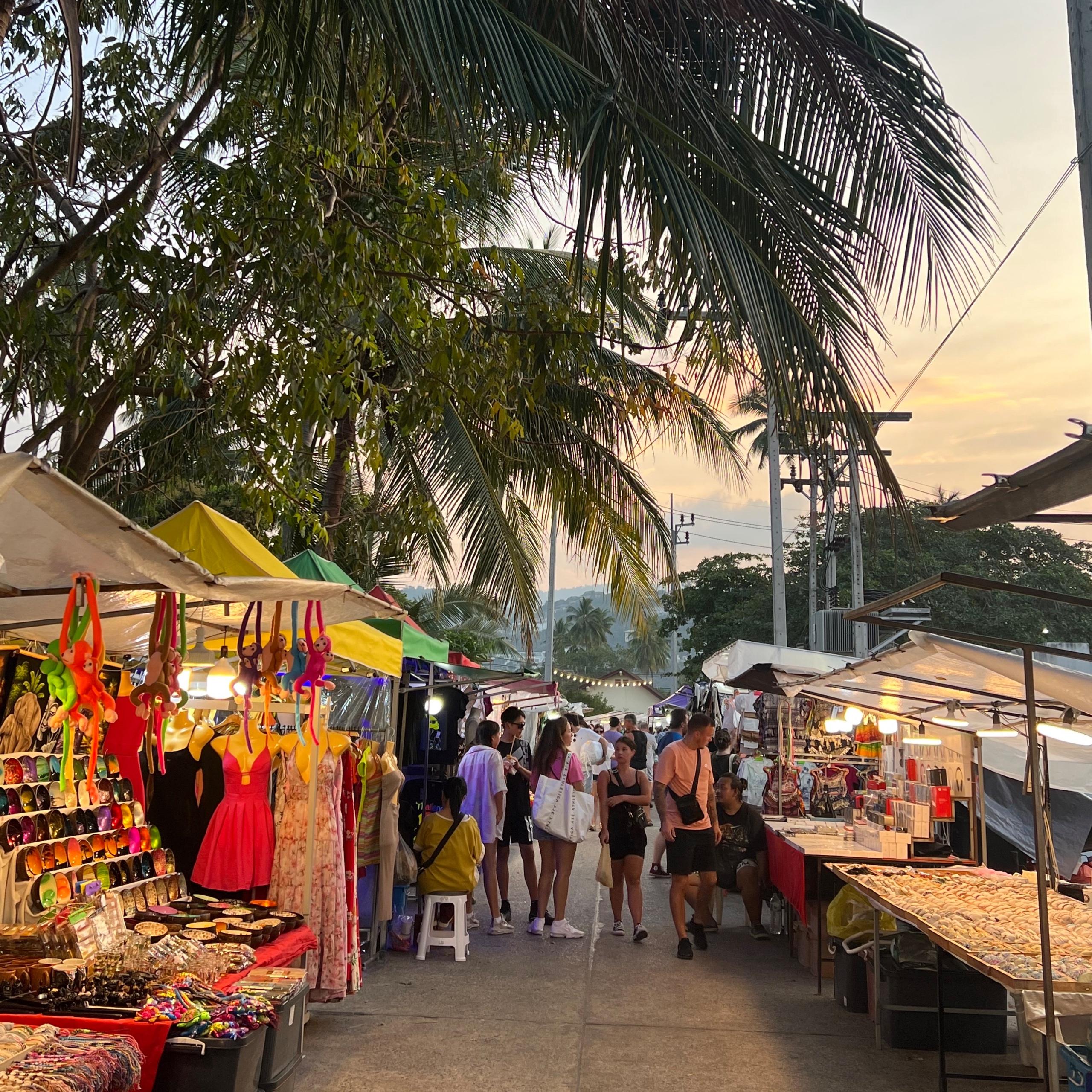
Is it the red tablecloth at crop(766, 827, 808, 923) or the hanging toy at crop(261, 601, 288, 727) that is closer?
the hanging toy at crop(261, 601, 288, 727)

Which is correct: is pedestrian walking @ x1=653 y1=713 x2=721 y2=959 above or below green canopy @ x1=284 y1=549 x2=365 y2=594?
below

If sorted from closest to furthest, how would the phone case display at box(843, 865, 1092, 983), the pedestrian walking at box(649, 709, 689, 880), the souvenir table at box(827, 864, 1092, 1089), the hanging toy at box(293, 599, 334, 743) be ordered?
the souvenir table at box(827, 864, 1092, 1089)
the phone case display at box(843, 865, 1092, 983)
the hanging toy at box(293, 599, 334, 743)
the pedestrian walking at box(649, 709, 689, 880)

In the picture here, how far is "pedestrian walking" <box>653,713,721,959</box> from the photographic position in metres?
9.24

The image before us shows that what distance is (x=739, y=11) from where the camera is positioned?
12.3 ft

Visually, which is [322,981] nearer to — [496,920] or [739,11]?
[496,920]

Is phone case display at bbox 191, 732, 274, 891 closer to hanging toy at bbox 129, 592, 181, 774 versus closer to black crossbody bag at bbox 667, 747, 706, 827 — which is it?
hanging toy at bbox 129, 592, 181, 774

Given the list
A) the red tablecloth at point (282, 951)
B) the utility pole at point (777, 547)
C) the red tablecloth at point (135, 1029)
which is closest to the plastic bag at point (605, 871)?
the red tablecloth at point (282, 951)

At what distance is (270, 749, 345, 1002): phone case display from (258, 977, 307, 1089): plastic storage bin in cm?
105

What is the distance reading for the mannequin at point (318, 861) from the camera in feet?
21.0

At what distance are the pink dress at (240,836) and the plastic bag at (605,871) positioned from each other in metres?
3.90

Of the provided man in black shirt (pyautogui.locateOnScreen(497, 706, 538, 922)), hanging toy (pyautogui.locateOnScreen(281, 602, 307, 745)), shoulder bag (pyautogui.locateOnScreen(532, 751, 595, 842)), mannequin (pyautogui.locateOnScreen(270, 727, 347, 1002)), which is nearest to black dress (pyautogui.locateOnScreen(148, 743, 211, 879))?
mannequin (pyautogui.locateOnScreen(270, 727, 347, 1002))

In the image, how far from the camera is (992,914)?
20.5 feet

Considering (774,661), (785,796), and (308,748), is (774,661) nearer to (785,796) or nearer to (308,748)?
(785,796)

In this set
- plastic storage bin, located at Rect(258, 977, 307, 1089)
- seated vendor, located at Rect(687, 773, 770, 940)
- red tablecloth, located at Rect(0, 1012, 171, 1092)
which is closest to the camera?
red tablecloth, located at Rect(0, 1012, 171, 1092)
